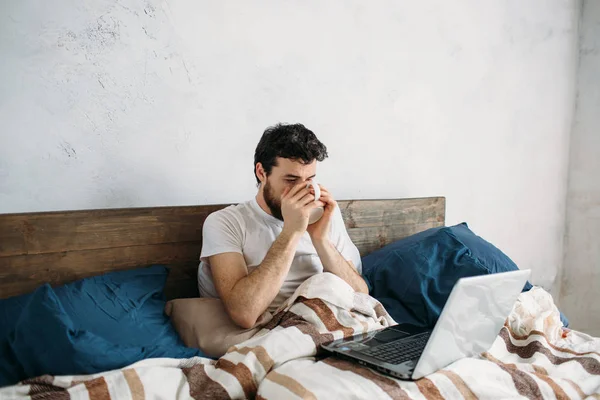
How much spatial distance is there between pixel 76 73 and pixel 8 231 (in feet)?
1.62

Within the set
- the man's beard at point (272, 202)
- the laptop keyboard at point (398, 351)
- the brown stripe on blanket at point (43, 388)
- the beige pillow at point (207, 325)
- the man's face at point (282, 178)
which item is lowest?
the beige pillow at point (207, 325)

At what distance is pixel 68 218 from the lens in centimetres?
151

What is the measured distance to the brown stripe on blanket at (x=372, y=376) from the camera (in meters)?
1.06

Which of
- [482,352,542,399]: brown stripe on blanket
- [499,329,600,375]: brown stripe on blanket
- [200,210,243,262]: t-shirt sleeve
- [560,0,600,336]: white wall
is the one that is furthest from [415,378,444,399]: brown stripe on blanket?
[560,0,600,336]: white wall

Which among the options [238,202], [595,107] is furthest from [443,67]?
[238,202]

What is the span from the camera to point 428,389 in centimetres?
110

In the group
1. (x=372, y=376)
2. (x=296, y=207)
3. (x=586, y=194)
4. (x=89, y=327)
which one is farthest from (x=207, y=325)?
(x=586, y=194)

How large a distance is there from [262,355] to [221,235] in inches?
19.6

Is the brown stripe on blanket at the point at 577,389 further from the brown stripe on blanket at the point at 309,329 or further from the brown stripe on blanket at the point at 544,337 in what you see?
the brown stripe on blanket at the point at 309,329

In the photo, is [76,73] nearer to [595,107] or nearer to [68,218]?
[68,218]

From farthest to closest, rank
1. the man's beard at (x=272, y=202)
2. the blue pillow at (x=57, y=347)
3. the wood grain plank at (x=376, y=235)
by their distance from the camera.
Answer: the wood grain plank at (x=376, y=235) → the man's beard at (x=272, y=202) → the blue pillow at (x=57, y=347)

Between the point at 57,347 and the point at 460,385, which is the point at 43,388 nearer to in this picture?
the point at 57,347

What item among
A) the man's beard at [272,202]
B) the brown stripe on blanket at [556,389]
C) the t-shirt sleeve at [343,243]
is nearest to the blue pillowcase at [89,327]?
the man's beard at [272,202]

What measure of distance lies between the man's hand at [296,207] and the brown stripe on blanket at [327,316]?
0.84 ft
